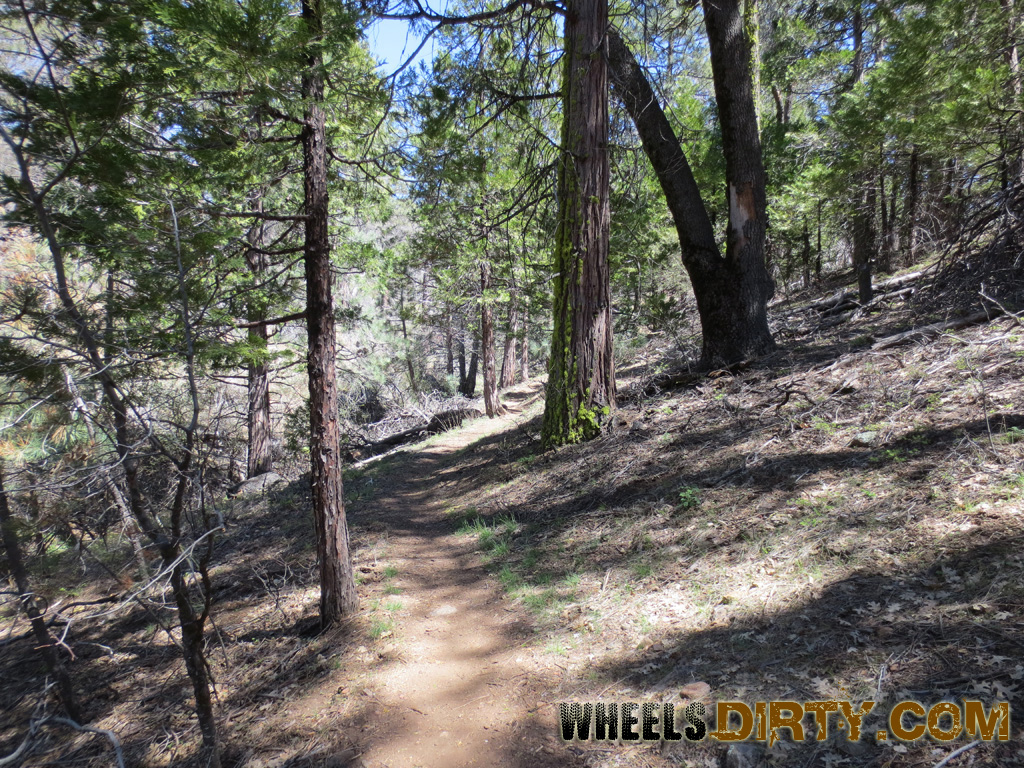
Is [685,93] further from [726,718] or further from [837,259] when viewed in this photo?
[726,718]

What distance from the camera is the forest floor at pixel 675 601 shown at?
2.55 metres

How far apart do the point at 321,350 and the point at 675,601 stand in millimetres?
3335

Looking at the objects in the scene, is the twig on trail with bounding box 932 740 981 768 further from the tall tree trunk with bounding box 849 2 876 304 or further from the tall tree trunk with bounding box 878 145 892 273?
the tall tree trunk with bounding box 878 145 892 273

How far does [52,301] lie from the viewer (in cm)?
417

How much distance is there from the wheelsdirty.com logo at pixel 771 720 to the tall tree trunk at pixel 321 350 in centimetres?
234

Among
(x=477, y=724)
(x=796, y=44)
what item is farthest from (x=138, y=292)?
(x=796, y=44)

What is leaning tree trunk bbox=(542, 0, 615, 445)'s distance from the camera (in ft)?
21.0

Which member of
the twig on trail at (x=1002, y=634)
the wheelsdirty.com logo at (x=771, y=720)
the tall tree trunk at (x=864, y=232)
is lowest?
the wheelsdirty.com logo at (x=771, y=720)

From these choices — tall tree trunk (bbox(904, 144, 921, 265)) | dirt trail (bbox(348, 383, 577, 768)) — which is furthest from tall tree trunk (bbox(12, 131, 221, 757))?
tall tree trunk (bbox(904, 144, 921, 265))

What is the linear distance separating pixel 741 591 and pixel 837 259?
1704cm

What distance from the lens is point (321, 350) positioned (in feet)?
13.9

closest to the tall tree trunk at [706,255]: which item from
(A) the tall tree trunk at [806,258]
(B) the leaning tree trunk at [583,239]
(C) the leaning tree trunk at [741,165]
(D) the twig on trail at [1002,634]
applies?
(C) the leaning tree trunk at [741,165]

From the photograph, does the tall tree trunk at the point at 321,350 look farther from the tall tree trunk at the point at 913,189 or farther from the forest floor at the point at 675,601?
the tall tree trunk at the point at 913,189

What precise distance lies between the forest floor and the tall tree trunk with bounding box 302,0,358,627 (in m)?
0.56
